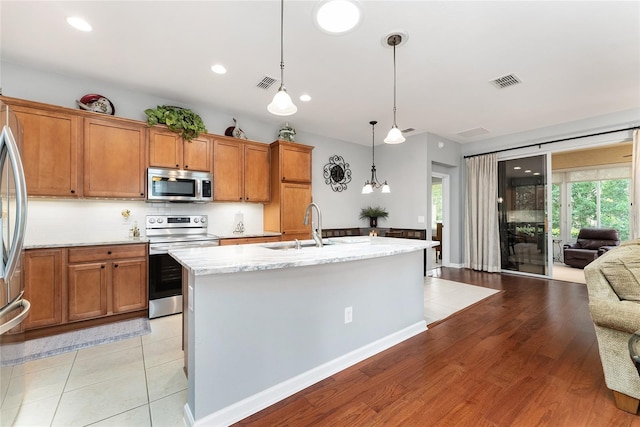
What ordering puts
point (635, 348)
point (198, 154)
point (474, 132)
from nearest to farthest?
point (635, 348), point (198, 154), point (474, 132)

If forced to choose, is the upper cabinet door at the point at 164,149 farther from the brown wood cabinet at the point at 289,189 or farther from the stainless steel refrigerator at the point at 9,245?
the stainless steel refrigerator at the point at 9,245

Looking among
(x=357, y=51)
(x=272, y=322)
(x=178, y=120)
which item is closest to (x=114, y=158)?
(x=178, y=120)

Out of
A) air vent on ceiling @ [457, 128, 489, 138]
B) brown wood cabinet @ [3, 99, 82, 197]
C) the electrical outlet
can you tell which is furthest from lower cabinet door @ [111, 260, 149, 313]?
air vent on ceiling @ [457, 128, 489, 138]

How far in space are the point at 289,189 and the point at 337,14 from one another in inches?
117

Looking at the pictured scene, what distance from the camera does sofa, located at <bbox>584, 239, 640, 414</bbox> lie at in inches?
65.1

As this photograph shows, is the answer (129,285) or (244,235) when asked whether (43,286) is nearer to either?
(129,285)

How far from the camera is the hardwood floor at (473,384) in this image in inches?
64.7

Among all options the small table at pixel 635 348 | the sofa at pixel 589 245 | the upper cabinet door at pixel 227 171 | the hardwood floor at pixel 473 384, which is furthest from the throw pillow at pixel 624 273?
the sofa at pixel 589 245

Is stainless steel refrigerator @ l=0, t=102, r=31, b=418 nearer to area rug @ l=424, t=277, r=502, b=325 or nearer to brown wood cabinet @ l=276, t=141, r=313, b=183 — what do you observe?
brown wood cabinet @ l=276, t=141, r=313, b=183

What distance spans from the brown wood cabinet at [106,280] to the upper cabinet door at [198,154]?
1207mm

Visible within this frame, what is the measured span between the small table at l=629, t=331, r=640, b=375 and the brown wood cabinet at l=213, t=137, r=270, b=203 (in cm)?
402

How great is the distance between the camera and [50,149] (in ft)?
9.28

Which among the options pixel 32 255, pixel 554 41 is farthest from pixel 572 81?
pixel 32 255

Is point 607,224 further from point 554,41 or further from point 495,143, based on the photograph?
point 554,41
